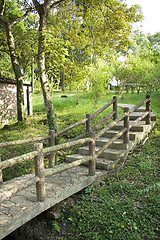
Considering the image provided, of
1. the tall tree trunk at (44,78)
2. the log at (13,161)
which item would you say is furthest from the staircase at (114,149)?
the log at (13,161)

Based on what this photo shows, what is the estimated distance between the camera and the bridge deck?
3.03 m

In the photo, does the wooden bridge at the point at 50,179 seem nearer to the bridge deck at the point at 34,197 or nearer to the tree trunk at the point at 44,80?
the bridge deck at the point at 34,197

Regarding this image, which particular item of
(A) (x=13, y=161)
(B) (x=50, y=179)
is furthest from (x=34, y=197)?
(A) (x=13, y=161)

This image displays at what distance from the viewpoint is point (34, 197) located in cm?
370

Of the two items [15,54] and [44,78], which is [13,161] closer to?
[44,78]

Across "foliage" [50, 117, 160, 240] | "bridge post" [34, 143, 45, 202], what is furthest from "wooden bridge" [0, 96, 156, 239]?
"foliage" [50, 117, 160, 240]

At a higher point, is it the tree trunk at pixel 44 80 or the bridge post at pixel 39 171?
the tree trunk at pixel 44 80

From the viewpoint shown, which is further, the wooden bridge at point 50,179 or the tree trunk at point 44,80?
the tree trunk at point 44,80

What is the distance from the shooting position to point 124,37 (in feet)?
30.0

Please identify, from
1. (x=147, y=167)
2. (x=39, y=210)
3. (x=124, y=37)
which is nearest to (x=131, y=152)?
(x=147, y=167)

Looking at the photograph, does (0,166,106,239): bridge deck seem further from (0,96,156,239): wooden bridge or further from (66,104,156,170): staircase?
(66,104,156,170): staircase

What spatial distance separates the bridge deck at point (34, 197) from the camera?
3.03 m

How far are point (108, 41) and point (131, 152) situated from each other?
6.35 m

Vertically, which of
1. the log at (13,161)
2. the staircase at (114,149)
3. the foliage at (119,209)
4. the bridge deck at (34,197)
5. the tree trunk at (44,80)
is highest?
the tree trunk at (44,80)
